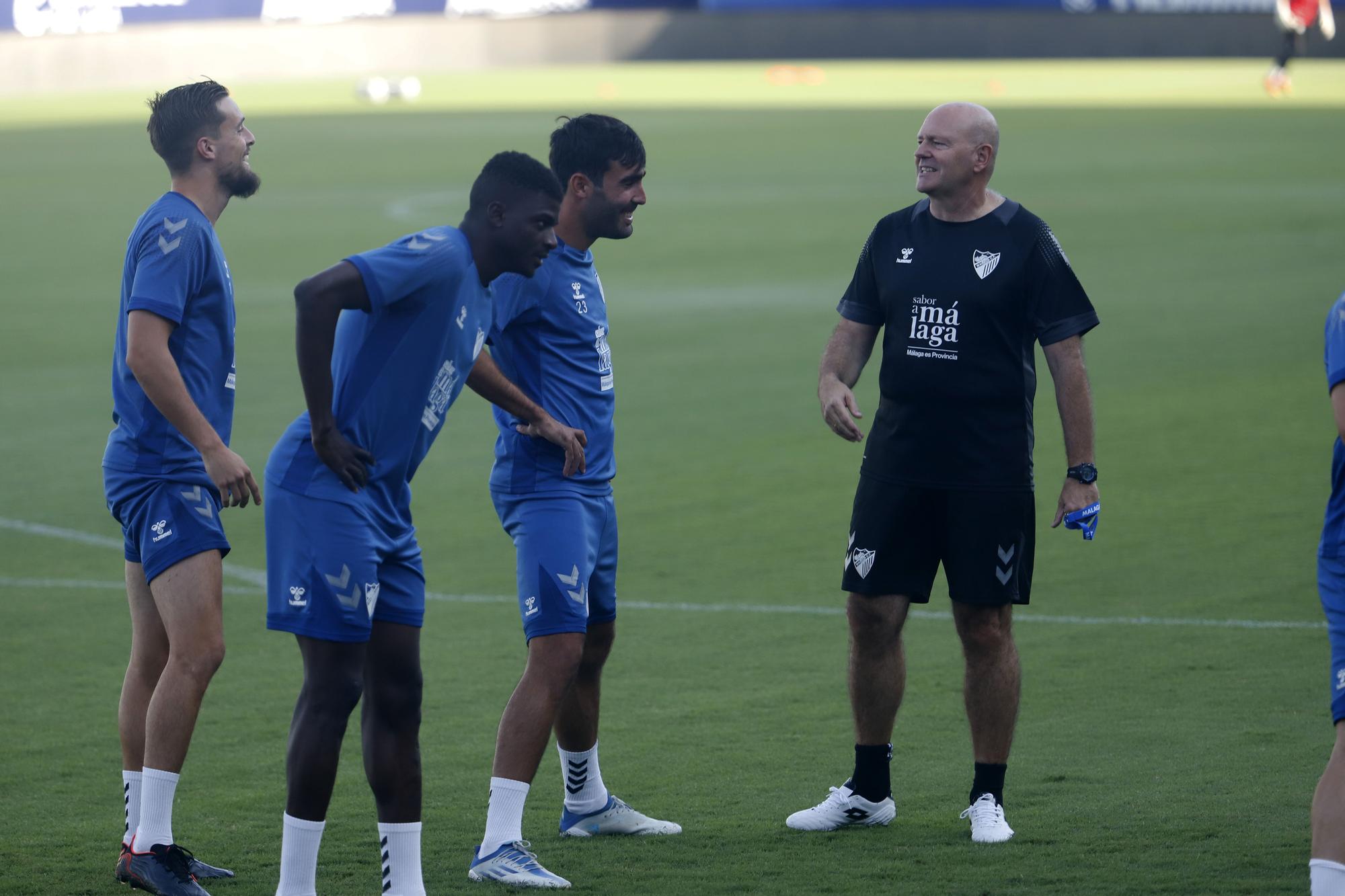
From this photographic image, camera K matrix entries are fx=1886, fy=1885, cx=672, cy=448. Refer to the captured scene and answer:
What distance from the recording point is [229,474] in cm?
508

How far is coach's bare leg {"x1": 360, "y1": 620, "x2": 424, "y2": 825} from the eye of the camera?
4.98m

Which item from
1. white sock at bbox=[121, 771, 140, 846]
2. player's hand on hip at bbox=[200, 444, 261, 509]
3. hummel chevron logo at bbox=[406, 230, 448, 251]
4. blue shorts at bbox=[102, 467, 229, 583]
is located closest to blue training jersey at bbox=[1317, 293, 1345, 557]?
hummel chevron logo at bbox=[406, 230, 448, 251]

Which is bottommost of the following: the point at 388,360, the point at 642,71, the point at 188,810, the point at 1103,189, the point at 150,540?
the point at 188,810

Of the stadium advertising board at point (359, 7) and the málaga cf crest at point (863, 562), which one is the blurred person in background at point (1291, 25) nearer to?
the stadium advertising board at point (359, 7)

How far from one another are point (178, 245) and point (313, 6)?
176 ft

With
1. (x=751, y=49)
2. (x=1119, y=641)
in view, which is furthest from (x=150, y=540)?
(x=751, y=49)

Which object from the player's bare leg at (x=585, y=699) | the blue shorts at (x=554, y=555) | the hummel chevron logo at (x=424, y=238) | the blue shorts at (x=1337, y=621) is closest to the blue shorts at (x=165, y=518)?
the blue shorts at (x=554, y=555)

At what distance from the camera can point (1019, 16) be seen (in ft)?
180

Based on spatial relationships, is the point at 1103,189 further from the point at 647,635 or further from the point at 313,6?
the point at 313,6

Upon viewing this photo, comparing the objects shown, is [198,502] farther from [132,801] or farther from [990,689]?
[990,689]

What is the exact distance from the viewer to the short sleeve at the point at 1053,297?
5805mm

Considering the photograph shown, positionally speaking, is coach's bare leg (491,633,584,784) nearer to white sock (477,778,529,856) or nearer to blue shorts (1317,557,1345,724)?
white sock (477,778,529,856)

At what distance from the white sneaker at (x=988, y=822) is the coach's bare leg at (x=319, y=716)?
2.03m

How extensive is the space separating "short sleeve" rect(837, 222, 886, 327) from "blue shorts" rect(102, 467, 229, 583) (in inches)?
84.0
